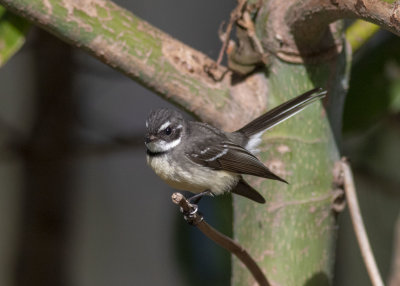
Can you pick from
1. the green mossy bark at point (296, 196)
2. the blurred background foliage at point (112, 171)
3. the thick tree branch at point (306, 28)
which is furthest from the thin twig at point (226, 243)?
the blurred background foliage at point (112, 171)

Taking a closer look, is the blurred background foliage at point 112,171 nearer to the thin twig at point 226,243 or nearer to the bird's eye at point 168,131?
the bird's eye at point 168,131

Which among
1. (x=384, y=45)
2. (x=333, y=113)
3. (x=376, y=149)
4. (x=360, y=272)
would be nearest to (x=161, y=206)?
(x=360, y=272)

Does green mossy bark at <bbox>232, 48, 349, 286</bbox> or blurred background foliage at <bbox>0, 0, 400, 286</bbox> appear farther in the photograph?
blurred background foliage at <bbox>0, 0, 400, 286</bbox>

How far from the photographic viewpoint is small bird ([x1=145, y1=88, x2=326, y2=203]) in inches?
64.1

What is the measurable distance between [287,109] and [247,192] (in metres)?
0.22

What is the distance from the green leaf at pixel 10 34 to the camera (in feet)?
5.07

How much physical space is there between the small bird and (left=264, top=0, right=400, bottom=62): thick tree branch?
235mm

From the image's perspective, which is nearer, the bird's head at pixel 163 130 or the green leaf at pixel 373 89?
the bird's head at pixel 163 130

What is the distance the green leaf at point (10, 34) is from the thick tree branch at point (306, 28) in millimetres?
640

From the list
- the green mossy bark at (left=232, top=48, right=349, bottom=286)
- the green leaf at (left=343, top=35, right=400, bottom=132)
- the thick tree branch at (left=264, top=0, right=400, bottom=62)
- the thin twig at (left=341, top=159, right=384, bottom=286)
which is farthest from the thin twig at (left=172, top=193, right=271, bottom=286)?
the green leaf at (left=343, top=35, right=400, bottom=132)

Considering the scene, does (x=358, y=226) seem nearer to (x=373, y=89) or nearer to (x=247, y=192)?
(x=247, y=192)

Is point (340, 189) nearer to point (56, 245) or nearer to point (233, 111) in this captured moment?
point (233, 111)

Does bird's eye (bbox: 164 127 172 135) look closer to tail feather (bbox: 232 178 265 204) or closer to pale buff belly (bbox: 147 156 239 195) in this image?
pale buff belly (bbox: 147 156 239 195)

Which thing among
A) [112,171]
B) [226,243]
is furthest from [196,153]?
[112,171]
